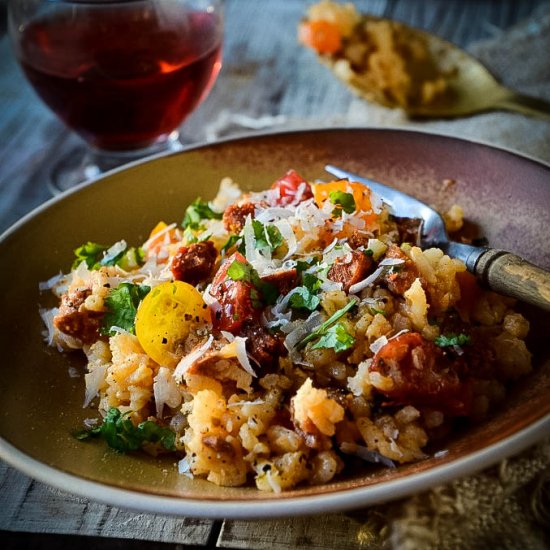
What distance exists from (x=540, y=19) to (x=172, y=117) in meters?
2.16

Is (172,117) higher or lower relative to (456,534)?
lower

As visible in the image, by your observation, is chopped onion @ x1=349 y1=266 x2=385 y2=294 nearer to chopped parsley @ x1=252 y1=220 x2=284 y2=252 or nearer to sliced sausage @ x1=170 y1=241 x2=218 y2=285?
chopped parsley @ x1=252 y1=220 x2=284 y2=252

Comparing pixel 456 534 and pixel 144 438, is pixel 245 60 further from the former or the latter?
pixel 456 534

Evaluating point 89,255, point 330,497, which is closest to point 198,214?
point 89,255

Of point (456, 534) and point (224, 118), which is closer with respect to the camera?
point (456, 534)

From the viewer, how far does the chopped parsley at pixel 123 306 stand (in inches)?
85.9

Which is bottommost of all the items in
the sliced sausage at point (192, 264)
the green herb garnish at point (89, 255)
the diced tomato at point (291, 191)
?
the green herb garnish at point (89, 255)

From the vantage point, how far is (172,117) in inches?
138

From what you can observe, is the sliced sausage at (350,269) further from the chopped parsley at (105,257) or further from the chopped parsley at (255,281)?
the chopped parsley at (105,257)

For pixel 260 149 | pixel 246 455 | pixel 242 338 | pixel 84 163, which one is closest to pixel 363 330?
pixel 242 338

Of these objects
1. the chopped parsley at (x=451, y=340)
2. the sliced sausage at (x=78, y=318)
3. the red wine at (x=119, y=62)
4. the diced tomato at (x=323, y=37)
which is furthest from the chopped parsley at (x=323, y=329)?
the diced tomato at (x=323, y=37)

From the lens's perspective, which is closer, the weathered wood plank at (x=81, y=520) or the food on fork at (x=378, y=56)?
the weathered wood plank at (x=81, y=520)

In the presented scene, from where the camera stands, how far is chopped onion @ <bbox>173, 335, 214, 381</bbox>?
1917 millimetres

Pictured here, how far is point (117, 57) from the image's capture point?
322 cm
